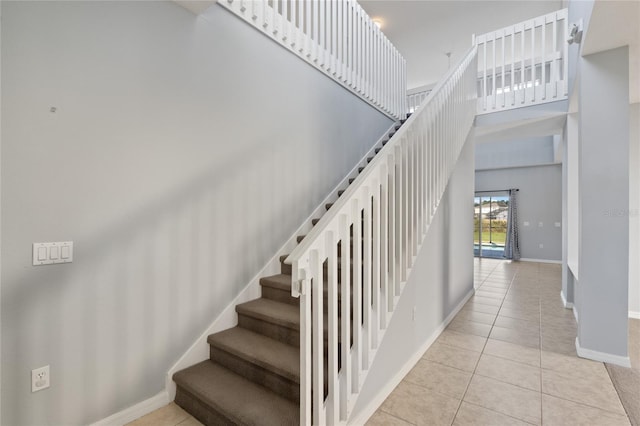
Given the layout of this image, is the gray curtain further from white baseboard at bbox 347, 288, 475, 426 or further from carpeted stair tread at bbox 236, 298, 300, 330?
carpeted stair tread at bbox 236, 298, 300, 330

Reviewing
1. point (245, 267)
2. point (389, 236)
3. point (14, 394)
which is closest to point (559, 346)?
point (389, 236)

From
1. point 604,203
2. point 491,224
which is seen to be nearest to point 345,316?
point 604,203

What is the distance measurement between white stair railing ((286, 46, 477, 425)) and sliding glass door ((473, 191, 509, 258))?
7.72m

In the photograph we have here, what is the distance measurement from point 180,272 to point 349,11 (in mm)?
3605

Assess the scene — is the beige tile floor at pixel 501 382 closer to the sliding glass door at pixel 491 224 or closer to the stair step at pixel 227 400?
the stair step at pixel 227 400

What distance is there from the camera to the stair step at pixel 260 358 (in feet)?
5.58

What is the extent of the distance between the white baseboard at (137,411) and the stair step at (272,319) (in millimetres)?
667

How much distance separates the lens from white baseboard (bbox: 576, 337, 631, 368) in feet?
8.04

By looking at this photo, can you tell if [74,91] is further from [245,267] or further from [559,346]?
[559,346]

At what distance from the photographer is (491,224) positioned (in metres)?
9.66

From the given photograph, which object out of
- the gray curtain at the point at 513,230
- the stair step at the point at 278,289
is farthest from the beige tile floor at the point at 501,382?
the gray curtain at the point at 513,230

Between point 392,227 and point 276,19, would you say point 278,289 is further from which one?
point 276,19

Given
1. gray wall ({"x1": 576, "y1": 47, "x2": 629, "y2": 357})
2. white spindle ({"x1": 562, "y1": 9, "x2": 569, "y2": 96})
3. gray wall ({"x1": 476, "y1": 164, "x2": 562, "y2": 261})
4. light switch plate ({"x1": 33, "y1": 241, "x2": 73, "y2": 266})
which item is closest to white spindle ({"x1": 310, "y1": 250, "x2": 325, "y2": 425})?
light switch plate ({"x1": 33, "y1": 241, "x2": 73, "y2": 266})

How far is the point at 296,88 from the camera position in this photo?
120 inches
